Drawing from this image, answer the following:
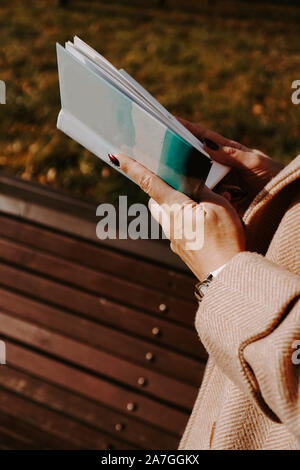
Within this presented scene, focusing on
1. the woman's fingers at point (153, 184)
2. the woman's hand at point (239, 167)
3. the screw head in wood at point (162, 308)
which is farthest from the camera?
the screw head in wood at point (162, 308)

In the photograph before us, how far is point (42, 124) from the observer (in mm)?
2926

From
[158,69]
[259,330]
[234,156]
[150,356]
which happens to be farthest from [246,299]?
[158,69]

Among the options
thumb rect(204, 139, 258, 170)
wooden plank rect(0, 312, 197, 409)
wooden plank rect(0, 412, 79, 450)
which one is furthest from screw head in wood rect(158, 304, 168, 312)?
thumb rect(204, 139, 258, 170)

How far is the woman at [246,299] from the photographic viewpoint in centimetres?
72

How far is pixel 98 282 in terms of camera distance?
194 centimetres

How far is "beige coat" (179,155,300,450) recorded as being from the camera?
0.70 metres

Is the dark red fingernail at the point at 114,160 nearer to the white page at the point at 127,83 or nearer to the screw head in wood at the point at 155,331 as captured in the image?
the white page at the point at 127,83

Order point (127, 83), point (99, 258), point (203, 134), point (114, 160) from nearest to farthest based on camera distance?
1. point (127, 83)
2. point (114, 160)
3. point (203, 134)
4. point (99, 258)

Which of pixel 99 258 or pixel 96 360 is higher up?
pixel 99 258

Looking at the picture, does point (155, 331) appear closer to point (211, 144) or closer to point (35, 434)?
point (35, 434)

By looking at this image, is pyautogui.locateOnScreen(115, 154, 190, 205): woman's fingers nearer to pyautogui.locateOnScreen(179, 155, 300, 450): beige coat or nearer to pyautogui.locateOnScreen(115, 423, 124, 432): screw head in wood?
pyautogui.locateOnScreen(179, 155, 300, 450): beige coat

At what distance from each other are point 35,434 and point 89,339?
0.43 m

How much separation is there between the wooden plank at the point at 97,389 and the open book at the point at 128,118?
1.01 m

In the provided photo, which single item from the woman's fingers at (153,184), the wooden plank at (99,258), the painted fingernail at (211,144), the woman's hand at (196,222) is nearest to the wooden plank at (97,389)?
the wooden plank at (99,258)
